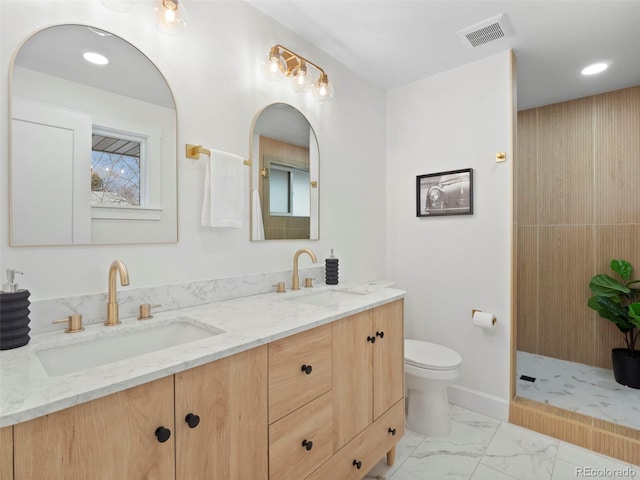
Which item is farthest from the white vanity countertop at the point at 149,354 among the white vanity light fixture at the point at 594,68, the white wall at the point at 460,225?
the white vanity light fixture at the point at 594,68

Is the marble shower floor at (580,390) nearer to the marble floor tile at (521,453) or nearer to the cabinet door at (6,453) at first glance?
the marble floor tile at (521,453)

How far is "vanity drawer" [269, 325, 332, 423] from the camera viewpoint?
3.56ft

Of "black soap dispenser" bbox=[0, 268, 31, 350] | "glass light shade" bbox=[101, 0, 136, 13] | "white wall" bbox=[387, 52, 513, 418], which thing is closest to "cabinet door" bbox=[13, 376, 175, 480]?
"black soap dispenser" bbox=[0, 268, 31, 350]

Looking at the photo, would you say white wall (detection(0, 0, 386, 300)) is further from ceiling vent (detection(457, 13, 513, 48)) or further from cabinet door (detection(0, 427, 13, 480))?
ceiling vent (detection(457, 13, 513, 48))

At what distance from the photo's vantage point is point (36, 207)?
1087 mm

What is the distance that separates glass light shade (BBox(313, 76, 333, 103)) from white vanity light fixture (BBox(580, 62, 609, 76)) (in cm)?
192

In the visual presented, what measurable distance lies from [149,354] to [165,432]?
200 millimetres

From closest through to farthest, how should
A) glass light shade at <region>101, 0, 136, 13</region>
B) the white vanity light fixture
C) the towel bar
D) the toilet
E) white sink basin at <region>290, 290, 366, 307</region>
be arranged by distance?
glass light shade at <region>101, 0, 136, 13</region>
the towel bar
white sink basin at <region>290, 290, 366, 307</region>
the toilet
the white vanity light fixture

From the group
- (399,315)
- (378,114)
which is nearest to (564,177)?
(378,114)

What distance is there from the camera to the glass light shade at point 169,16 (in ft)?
4.33

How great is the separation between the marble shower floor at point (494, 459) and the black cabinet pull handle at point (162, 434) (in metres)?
1.31

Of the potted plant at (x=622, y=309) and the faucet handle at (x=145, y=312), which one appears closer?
the faucet handle at (x=145, y=312)

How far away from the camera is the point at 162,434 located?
80cm

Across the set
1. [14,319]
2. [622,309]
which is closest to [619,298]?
[622,309]
